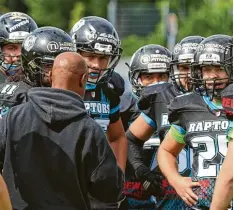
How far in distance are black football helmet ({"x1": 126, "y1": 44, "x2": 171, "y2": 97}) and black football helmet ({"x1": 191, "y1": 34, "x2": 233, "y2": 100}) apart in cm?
166

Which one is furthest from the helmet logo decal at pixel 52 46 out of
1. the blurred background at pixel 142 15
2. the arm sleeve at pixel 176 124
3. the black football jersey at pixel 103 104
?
the blurred background at pixel 142 15

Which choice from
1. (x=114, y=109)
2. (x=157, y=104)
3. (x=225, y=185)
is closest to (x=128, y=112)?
(x=157, y=104)

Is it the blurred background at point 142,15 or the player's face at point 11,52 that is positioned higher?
the player's face at point 11,52

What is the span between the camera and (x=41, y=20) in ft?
107

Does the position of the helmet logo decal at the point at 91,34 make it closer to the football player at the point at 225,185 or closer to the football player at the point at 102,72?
the football player at the point at 102,72

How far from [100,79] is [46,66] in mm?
662

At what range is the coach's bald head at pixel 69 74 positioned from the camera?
509cm

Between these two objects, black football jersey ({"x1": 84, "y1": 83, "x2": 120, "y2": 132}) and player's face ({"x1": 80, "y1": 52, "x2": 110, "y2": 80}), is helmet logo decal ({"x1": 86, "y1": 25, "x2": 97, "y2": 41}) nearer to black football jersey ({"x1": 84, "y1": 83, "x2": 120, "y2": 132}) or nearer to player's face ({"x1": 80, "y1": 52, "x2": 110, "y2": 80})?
player's face ({"x1": 80, "y1": 52, "x2": 110, "y2": 80})

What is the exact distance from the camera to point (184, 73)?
7.13 meters

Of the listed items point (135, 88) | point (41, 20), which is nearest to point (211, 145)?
point (135, 88)

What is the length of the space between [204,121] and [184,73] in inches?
50.8

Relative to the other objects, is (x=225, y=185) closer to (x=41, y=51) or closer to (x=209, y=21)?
(x=41, y=51)

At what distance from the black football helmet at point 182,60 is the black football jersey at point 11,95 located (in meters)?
1.51

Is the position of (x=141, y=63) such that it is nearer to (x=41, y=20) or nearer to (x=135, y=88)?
(x=135, y=88)
